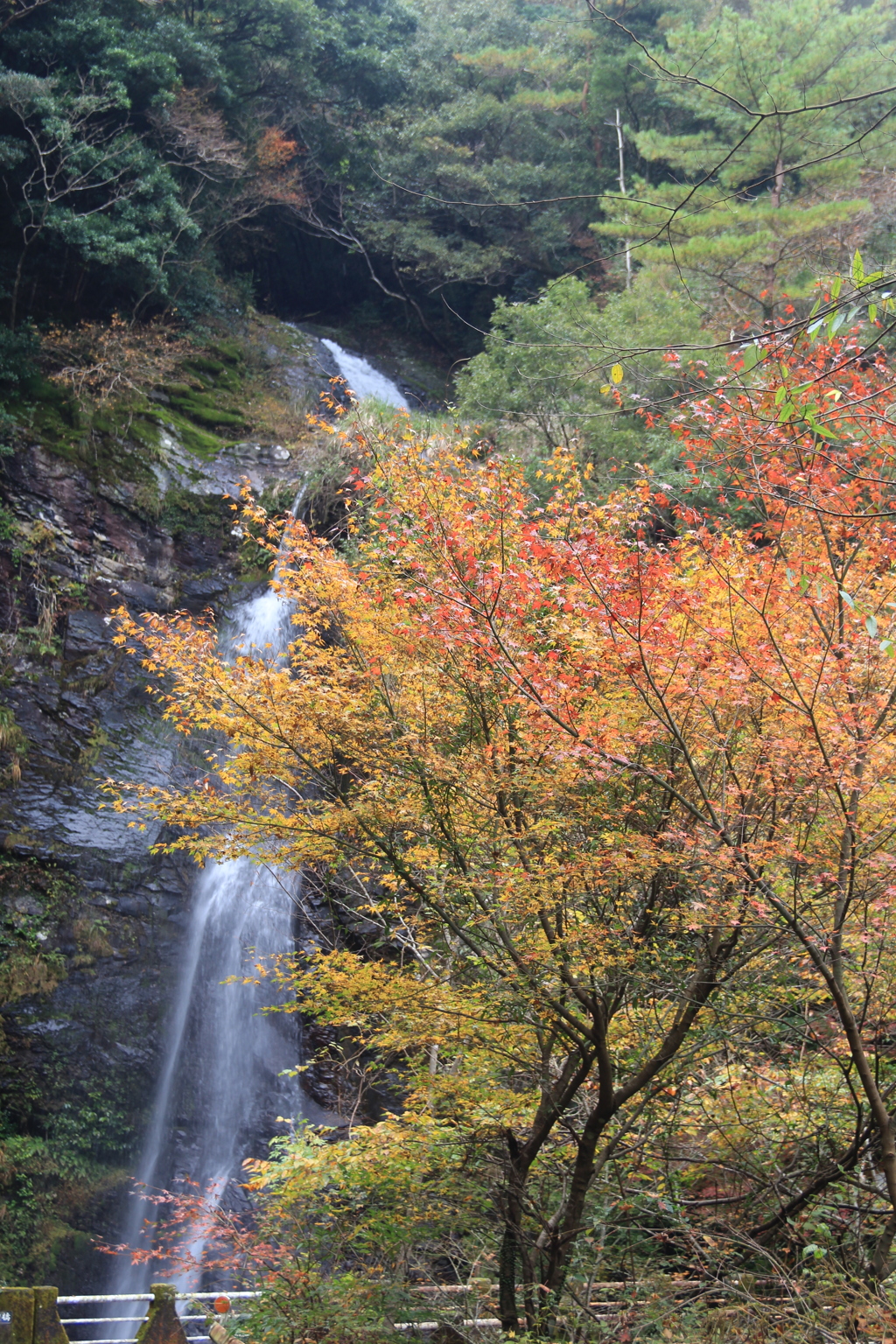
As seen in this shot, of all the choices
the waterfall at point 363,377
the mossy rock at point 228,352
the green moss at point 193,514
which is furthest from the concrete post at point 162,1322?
the mossy rock at point 228,352

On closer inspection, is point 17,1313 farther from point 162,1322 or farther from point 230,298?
point 230,298

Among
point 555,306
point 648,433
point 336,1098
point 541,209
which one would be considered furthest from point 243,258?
point 336,1098

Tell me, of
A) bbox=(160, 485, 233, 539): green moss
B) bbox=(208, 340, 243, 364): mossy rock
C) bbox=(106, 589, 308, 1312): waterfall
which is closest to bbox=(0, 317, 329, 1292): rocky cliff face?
bbox=(160, 485, 233, 539): green moss

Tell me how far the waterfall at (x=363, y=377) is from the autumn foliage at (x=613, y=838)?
14.1 meters

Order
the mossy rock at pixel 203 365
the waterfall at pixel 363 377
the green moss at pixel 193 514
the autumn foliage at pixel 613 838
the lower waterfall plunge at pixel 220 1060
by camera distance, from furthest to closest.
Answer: the waterfall at pixel 363 377
the mossy rock at pixel 203 365
the green moss at pixel 193 514
the lower waterfall plunge at pixel 220 1060
the autumn foliage at pixel 613 838

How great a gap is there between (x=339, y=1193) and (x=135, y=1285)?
4.66 meters

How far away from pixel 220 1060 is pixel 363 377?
582 inches

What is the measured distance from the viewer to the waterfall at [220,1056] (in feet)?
29.4

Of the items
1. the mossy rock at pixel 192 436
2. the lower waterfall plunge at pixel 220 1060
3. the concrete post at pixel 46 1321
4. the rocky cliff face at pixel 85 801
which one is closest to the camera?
the concrete post at pixel 46 1321

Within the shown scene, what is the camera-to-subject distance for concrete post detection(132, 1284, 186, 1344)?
193 inches

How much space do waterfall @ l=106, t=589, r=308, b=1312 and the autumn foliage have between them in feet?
11.2

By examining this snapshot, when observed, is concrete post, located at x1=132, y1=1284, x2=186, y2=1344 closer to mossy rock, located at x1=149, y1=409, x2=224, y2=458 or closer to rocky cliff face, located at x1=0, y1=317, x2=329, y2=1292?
rocky cliff face, located at x1=0, y1=317, x2=329, y2=1292

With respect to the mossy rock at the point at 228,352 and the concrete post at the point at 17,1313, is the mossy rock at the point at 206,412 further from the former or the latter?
the concrete post at the point at 17,1313

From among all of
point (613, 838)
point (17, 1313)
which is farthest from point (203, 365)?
point (17, 1313)
